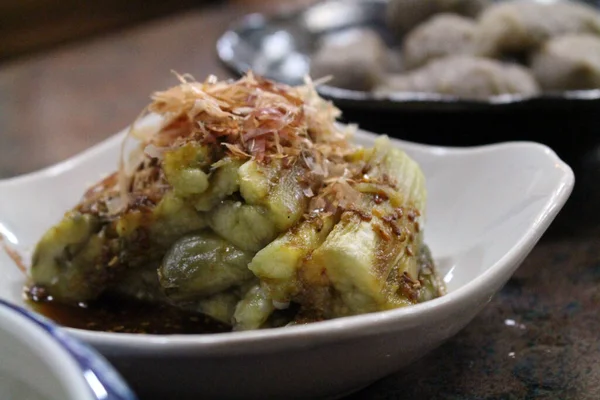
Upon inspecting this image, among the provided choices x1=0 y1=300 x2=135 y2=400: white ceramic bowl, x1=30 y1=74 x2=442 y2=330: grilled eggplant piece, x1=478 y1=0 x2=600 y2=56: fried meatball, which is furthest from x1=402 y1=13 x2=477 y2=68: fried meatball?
x1=0 y1=300 x2=135 y2=400: white ceramic bowl

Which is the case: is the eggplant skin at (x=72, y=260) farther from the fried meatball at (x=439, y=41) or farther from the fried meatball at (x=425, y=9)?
the fried meatball at (x=425, y=9)

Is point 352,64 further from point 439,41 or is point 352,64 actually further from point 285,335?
point 285,335

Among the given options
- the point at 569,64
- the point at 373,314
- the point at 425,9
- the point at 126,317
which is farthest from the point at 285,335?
the point at 425,9

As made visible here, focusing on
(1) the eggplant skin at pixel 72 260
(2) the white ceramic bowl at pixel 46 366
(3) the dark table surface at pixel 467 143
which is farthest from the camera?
(1) the eggplant skin at pixel 72 260

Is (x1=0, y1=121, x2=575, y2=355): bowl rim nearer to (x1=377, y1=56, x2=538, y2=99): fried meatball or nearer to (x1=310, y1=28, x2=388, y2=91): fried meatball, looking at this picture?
(x1=377, y1=56, x2=538, y2=99): fried meatball

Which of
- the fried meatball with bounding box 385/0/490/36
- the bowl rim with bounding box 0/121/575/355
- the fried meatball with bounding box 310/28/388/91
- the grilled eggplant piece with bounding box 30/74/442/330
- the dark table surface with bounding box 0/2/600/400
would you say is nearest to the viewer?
the bowl rim with bounding box 0/121/575/355

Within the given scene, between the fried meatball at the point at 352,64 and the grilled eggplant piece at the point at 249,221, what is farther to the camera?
the fried meatball at the point at 352,64

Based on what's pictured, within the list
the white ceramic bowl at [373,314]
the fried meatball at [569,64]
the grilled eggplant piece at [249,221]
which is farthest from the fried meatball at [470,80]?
the grilled eggplant piece at [249,221]
